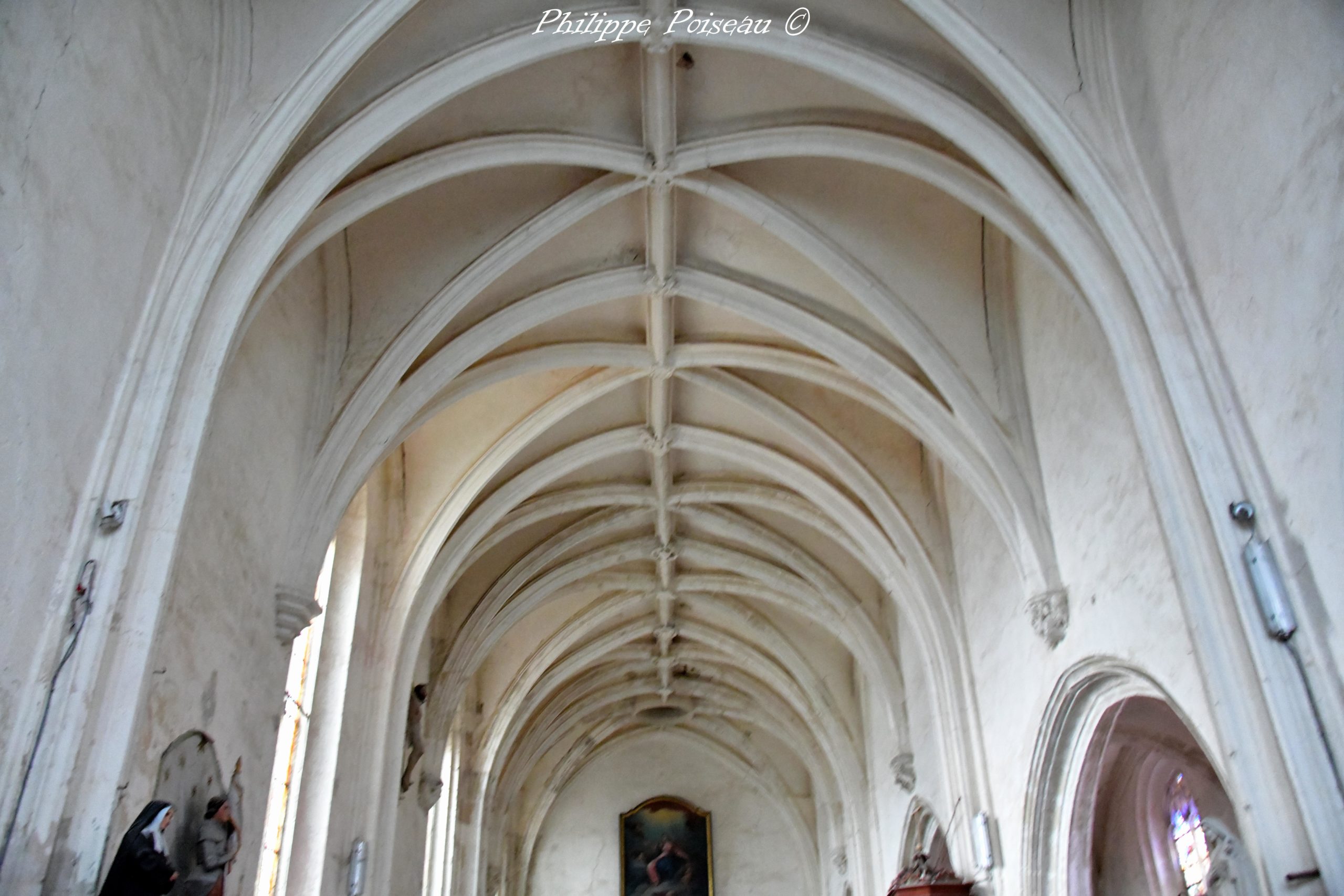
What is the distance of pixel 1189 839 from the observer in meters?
9.30

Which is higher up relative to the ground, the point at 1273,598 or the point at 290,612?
the point at 290,612

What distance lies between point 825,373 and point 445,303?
3687mm

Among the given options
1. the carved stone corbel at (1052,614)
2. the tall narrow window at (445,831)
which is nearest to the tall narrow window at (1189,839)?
the carved stone corbel at (1052,614)

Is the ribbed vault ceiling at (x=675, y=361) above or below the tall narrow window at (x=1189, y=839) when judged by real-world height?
above

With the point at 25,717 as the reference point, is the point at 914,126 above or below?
above

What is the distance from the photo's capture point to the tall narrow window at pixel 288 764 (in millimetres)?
9008

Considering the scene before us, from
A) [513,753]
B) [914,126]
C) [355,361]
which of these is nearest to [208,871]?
[355,361]

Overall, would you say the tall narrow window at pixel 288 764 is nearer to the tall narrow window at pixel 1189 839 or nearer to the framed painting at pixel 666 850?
the tall narrow window at pixel 1189 839

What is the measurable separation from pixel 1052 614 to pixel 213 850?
19.0ft

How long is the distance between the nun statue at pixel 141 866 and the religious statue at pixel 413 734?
641cm

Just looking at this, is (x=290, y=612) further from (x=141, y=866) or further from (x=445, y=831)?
(x=445, y=831)

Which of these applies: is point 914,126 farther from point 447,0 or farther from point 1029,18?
point 447,0

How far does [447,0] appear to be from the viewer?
7.47m

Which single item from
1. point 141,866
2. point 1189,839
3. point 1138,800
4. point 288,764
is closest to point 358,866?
point 288,764
